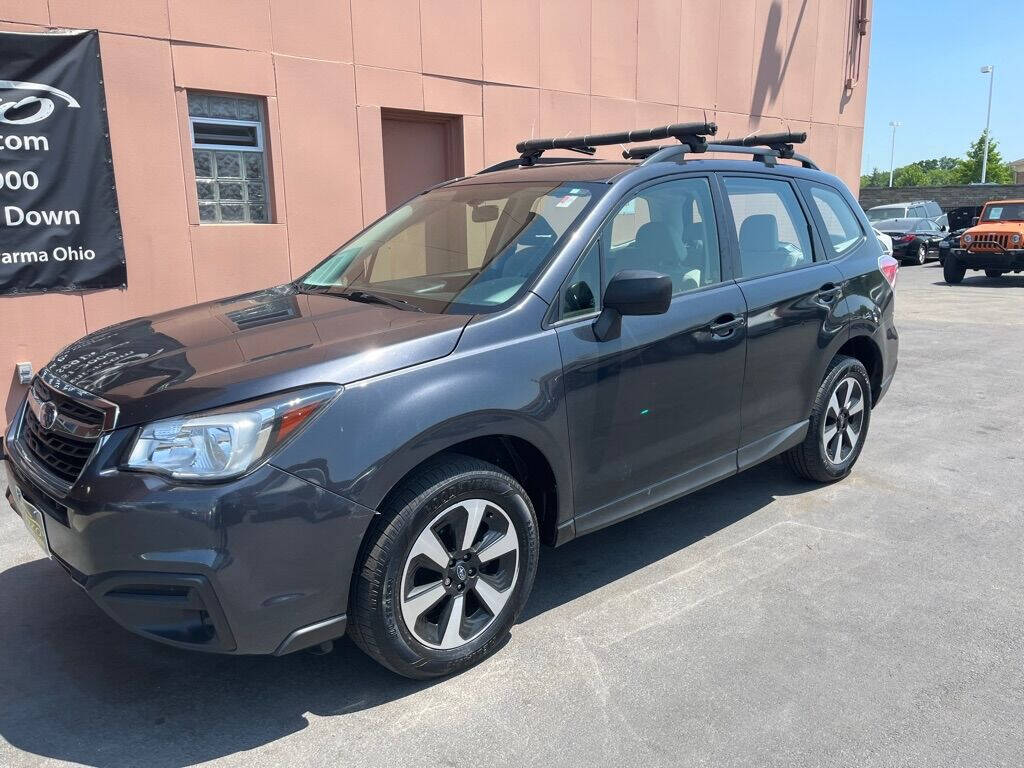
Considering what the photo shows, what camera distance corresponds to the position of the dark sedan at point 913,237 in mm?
23281

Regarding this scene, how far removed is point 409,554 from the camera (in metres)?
2.78

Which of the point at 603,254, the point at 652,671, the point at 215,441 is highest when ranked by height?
the point at 603,254

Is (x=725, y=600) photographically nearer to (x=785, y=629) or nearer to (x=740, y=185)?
(x=785, y=629)

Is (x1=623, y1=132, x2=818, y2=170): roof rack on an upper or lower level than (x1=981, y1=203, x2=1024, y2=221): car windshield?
upper

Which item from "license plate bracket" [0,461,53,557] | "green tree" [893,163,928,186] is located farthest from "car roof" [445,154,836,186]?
"green tree" [893,163,928,186]

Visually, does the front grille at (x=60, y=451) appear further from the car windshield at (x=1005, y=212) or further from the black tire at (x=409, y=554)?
the car windshield at (x=1005, y=212)

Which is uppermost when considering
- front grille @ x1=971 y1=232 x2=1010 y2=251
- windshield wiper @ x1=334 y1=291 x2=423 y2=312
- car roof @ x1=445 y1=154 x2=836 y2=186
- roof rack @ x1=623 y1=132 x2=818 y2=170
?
roof rack @ x1=623 y1=132 x2=818 y2=170

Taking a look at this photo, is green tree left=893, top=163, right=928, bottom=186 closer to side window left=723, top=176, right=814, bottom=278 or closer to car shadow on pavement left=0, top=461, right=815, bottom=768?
side window left=723, top=176, right=814, bottom=278

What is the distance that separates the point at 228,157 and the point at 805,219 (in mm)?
4871

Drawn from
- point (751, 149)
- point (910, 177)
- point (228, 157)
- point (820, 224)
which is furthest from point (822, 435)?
point (910, 177)

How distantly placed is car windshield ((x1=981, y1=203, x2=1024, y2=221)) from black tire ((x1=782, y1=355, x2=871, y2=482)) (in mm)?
15856

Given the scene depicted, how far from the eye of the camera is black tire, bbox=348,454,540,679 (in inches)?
107

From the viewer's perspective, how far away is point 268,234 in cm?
727

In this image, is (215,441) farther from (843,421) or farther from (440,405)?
(843,421)
